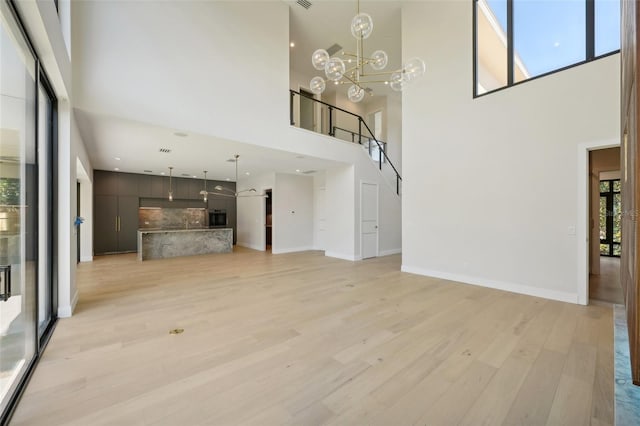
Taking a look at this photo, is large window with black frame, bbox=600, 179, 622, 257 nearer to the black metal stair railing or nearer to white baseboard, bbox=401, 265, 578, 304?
the black metal stair railing

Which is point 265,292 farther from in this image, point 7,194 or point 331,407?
point 7,194

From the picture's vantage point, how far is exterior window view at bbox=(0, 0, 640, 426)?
1.84m

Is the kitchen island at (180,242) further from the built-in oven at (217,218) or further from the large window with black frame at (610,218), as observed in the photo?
the large window with black frame at (610,218)

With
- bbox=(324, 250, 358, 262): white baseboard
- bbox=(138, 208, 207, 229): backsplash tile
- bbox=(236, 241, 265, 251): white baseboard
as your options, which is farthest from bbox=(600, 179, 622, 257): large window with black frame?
bbox=(138, 208, 207, 229): backsplash tile

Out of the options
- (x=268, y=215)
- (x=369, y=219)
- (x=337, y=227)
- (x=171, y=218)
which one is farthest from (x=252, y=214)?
(x=369, y=219)

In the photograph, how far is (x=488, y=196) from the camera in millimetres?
4691

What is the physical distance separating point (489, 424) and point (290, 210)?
7932 millimetres

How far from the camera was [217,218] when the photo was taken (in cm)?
1043

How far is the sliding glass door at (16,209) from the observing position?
183 centimetres

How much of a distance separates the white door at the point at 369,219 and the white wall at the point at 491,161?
1.82 m

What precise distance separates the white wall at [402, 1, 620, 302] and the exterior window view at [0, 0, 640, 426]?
31 mm

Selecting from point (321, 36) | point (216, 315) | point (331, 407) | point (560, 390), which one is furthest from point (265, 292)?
point (321, 36)

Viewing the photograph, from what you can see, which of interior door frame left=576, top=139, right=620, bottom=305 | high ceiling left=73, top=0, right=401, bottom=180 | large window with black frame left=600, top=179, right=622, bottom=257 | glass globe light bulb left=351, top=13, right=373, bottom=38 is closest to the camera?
glass globe light bulb left=351, top=13, right=373, bottom=38

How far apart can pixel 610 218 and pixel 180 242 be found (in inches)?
527
